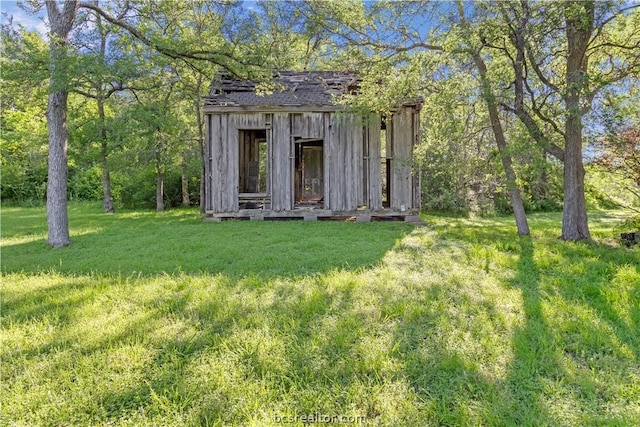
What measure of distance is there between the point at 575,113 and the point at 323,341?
5.67 metres

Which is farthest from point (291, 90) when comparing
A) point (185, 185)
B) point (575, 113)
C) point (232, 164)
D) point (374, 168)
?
point (575, 113)

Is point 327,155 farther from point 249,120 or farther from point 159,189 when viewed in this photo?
point 159,189

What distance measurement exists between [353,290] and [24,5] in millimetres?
8764

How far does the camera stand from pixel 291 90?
11.3 meters

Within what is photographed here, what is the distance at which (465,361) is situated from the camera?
8.44 feet

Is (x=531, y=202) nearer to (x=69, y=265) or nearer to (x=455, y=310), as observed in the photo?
(x=455, y=310)

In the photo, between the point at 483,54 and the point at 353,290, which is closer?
the point at 353,290

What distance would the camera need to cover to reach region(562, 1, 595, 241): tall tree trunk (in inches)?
223

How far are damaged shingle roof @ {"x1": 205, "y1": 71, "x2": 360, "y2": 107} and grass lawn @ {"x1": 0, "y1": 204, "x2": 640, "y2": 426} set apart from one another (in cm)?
635

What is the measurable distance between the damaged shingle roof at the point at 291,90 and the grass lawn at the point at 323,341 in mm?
6350

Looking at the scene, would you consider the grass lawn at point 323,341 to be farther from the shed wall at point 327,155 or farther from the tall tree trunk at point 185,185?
the tall tree trunk at point 185,185

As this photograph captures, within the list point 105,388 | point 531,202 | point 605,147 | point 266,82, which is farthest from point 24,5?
point 531,202

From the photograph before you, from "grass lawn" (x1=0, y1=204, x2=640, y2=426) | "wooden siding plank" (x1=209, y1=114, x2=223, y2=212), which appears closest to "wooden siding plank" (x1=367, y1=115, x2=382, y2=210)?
"wooden siding plank" (x1=209, y1=114, x2=223, y2=212)

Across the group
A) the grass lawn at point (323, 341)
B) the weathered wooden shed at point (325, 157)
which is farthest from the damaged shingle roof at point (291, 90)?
the grass lawn at point (323, 341)
